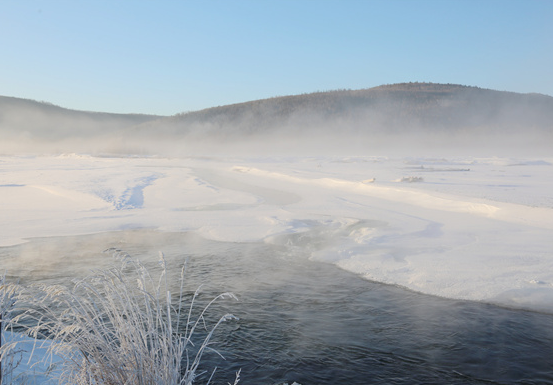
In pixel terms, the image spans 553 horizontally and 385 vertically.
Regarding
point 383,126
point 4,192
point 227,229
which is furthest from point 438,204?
point 383,126

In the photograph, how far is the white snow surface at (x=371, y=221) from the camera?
16.8 feet

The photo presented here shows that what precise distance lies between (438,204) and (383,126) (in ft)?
214

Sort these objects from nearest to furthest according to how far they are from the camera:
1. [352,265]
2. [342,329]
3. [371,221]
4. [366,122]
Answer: [342,329] < [352,265] < [371,221] < [366,122]

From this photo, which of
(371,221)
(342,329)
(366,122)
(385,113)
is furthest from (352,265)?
(385,113)

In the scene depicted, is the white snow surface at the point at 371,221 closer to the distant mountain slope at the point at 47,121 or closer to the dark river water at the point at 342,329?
the dark river water at the point at 342,329

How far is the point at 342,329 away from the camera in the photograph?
12.6 ft

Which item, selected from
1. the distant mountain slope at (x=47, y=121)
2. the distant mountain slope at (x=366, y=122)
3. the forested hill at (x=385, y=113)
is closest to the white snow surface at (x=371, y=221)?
the distant mountain slope at (x=366, y=122)

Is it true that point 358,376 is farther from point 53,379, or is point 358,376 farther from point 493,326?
point 53,379

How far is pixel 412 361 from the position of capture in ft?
10.8

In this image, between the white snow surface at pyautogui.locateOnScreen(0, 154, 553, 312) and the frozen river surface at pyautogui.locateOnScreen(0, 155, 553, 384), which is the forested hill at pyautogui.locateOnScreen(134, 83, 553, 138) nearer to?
the white snow surface at pyautogui.locateOnScreen(0, 154, 553, 312)

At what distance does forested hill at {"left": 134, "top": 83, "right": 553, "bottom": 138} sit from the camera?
71.0 m

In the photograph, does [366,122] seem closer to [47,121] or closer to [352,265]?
[352,265]

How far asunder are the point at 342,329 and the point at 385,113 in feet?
250

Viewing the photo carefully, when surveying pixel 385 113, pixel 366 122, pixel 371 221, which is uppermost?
pixel 385 113
